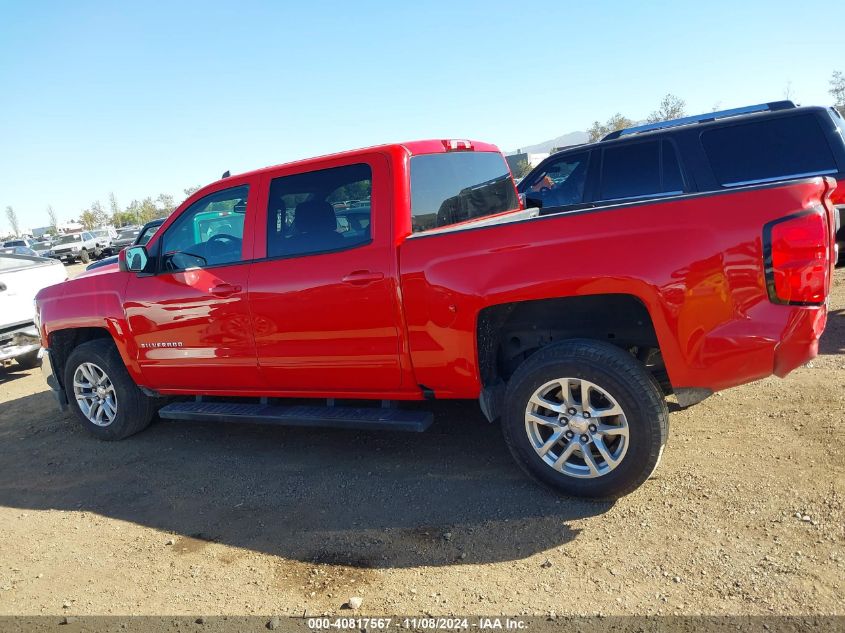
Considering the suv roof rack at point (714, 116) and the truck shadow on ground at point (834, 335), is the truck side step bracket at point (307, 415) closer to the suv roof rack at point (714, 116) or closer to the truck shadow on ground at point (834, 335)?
the truck shadow on ground at point (834, 335)

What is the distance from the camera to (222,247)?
449cm

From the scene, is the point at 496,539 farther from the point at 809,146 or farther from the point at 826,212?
the point at 809,146

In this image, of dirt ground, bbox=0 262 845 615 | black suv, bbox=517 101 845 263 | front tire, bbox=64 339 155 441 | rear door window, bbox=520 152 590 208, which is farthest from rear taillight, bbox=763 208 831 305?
front tire, bbox=64 339 155 441

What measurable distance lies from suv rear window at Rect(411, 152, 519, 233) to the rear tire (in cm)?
674

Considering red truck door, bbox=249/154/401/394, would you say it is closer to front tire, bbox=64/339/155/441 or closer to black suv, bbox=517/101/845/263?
front tire, bbox=64/339/155/441

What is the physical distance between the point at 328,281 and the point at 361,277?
0.25 meters

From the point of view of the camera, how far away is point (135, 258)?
464 cm

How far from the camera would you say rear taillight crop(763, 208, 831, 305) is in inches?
109

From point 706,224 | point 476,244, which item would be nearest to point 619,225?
point 706,224

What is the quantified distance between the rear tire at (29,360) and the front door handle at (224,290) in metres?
5.35

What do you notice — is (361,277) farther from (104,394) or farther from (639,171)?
(639,171)

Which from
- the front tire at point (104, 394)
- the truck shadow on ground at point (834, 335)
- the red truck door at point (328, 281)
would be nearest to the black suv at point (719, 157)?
the truck shadow on ground at point (834, 335)

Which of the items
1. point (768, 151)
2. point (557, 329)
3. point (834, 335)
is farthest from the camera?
point (768, 151)

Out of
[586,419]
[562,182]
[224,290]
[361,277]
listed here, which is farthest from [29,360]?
[586,419]
